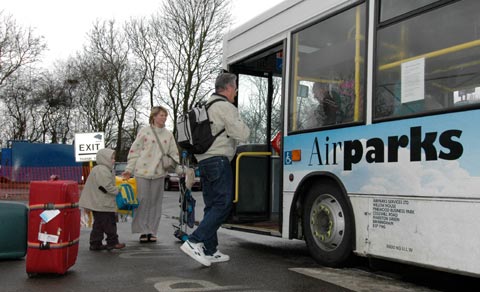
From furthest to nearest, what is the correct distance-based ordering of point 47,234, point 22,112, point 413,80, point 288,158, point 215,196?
point 22,112 → point 288,158 → point 215,196 → point 47,234 → point 413,80

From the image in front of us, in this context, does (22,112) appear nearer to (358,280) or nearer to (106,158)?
(106,158)

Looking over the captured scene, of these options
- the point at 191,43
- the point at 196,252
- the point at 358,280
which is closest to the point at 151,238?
the point at 196,252

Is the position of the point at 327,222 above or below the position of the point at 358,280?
above

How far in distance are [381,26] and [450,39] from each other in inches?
29.7

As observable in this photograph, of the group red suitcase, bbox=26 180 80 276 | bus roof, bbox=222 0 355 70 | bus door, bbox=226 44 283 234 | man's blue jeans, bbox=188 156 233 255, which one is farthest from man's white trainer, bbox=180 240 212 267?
bus roof, bbox=222 0 355 70

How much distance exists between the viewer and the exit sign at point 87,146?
11.2 metres

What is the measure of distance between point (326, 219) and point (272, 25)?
2.50 metres

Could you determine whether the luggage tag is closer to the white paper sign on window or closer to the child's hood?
the child's hood

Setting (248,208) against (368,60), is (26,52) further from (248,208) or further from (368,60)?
(368,60)

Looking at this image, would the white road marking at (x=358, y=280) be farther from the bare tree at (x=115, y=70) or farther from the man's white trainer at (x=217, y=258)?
the bare tree at (x=115, y=70)

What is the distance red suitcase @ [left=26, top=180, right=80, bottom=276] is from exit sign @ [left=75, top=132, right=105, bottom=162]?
6.59m

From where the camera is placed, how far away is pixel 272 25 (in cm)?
620

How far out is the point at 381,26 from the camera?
455 cm

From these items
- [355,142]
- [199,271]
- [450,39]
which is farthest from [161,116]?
[450,39]
